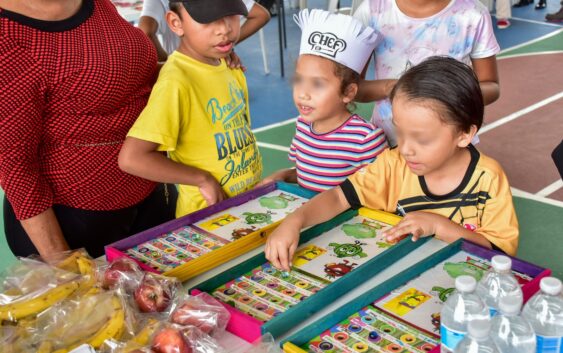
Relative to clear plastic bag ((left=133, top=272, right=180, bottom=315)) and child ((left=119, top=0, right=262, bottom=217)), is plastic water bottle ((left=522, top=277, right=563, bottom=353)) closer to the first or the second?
clear plastic bag ((left=133, top=272, right=180, bottom=315))

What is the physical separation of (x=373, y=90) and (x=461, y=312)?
3.97 feet

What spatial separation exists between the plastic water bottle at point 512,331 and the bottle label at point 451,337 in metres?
0.06

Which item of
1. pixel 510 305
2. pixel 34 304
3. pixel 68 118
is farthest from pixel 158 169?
pixel 510 305

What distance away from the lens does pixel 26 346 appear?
1286 mm

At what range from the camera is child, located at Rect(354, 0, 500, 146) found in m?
2.12

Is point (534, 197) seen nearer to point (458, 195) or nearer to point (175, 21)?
point (458, 195)

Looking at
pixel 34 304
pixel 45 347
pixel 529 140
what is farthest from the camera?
pixel 529 140

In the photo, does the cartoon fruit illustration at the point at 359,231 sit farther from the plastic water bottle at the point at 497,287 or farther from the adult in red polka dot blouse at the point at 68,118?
the adult in red polka dot blouse at the point at 68,118

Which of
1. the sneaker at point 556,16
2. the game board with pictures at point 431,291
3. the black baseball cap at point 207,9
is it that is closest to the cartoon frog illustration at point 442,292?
the game board with pictures at point 431,291

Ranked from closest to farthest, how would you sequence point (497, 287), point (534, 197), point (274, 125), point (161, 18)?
1. point (497, 287)
2. point (161, 18)
3. point (534, 197)
4. point (274, 125)

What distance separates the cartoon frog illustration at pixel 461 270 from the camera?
1.47 metres

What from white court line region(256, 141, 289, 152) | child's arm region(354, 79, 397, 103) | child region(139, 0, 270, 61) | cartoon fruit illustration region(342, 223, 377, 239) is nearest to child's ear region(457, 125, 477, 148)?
cartoon fruit illustration region(342, 223, 377, 239)

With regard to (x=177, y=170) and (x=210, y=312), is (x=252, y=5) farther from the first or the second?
(x=210, y=312)

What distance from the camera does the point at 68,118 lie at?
186 cm
